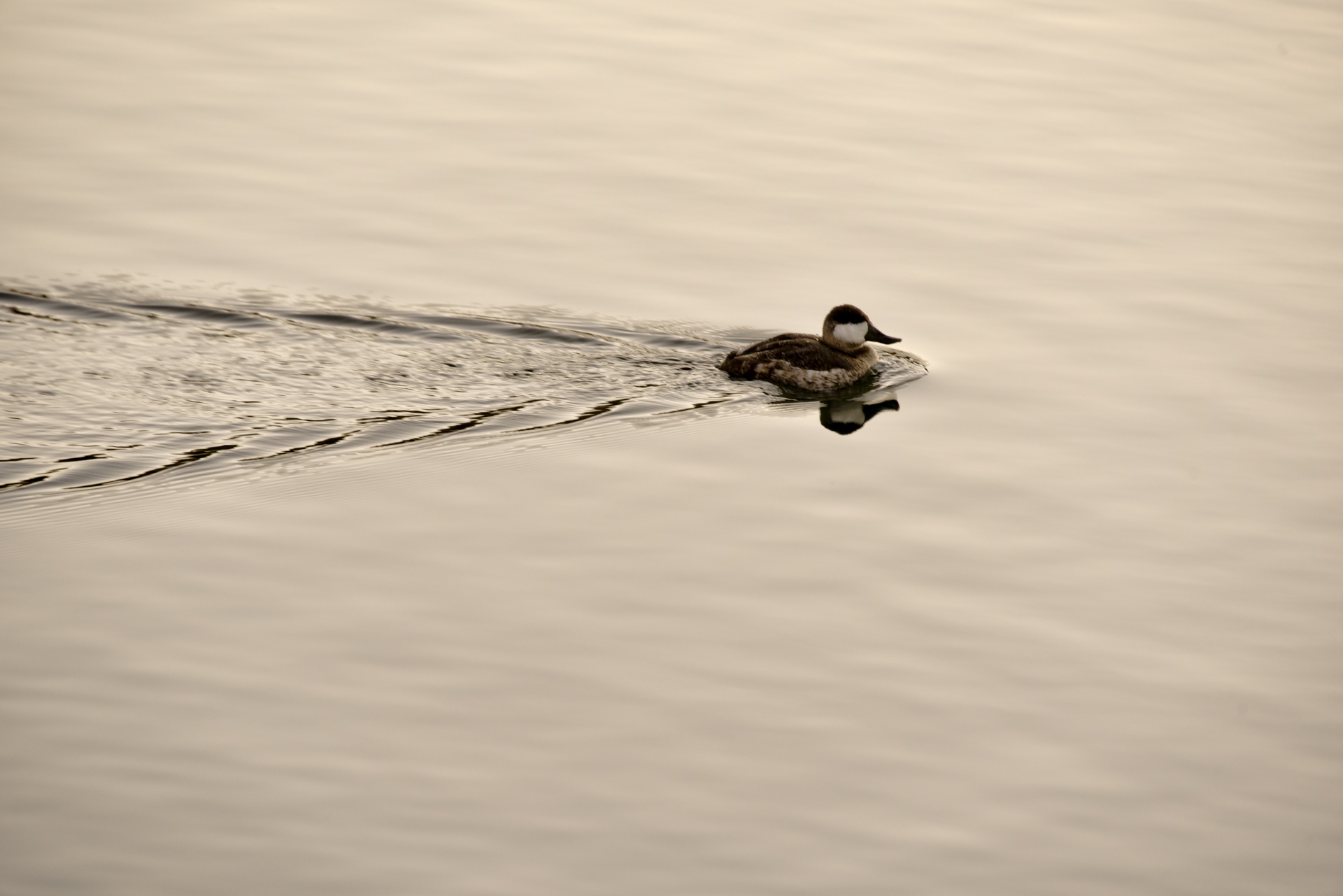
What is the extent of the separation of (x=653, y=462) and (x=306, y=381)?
8.14 ft

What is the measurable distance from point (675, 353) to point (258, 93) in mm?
6416

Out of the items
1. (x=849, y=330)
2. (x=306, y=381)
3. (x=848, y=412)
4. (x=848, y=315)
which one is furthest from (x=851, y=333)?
(x=306, y=381)

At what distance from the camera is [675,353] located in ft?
40.8

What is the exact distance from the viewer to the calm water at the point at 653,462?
7.29 m

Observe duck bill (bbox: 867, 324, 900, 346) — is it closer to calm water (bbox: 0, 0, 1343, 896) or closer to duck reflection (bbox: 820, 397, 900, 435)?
calm water (bbox: 0, 0, 1343, 896)

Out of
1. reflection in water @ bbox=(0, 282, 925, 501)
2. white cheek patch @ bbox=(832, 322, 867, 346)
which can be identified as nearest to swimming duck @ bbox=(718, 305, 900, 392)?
white cheek patch @ bbox=(832, 322, 867, 346)

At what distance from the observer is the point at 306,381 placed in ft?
38.0

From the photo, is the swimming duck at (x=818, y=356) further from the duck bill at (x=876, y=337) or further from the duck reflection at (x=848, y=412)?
the duck reflection at (x=848, y=412)

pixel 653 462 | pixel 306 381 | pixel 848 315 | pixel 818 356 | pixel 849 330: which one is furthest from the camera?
pixel 849 330

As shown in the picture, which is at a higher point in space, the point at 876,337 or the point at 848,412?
the point at 876,337

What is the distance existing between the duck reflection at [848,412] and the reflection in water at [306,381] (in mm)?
22

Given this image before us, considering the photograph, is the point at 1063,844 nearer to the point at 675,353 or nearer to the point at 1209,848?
the point at 1209,848

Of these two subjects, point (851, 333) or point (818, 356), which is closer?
point (818, 356)

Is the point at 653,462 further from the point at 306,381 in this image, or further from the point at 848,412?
the point at 306,381
